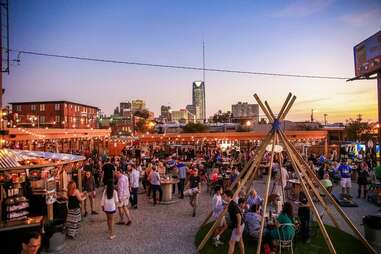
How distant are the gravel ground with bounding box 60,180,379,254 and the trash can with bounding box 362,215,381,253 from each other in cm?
141

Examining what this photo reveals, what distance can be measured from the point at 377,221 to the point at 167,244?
5.65m

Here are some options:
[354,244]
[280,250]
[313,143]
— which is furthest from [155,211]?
[313,143]

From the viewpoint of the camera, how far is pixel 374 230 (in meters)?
7.66

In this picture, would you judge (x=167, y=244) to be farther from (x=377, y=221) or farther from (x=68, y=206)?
(x=377, y=221)

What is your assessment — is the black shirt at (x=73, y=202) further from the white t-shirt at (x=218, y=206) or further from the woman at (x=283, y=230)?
the woman at (x=283, y=230)

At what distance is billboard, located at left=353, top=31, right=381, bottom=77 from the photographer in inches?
803

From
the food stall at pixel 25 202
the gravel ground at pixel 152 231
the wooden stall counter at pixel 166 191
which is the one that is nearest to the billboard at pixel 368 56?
the gravel ground at pixel 152 231

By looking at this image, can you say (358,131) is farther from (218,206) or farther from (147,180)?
(218,206)

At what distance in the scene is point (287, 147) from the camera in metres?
8.83

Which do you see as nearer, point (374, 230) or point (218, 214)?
point (374, 230)

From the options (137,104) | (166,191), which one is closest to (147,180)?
(166,191)

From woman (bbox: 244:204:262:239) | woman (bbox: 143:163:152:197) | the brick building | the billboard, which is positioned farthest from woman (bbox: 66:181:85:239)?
the brick building

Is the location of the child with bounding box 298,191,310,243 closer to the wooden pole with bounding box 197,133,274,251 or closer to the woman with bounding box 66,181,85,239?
the wooden pole with bounding box 197,133,274,251

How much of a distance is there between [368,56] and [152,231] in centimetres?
2045
